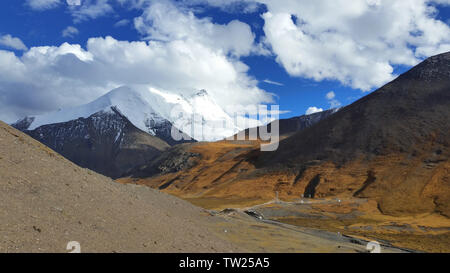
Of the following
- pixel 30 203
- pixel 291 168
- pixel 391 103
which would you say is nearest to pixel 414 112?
pixel 391 103

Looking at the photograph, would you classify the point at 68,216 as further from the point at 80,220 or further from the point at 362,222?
the point at 362,222

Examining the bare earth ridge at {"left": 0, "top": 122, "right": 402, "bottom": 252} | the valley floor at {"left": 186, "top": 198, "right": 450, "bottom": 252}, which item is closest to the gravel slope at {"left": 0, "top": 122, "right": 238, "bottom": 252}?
the bare earth ridge at {"left": 0, "top": 122, "right": 402, "bottom": 252}

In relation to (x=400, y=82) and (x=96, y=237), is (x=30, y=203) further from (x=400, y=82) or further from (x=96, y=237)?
(x=400, y=82)

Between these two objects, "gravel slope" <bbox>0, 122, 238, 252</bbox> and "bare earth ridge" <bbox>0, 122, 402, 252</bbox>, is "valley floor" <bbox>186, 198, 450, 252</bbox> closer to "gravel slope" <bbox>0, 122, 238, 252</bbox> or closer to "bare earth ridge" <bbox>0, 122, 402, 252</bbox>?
"bare earth ridge" <bbox>0, 122, 402, 252</bbox>

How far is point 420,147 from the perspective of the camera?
162 feet

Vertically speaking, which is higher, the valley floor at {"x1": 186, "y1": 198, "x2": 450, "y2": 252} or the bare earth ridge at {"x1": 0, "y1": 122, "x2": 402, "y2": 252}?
the bare earth ridge at {"x1": 0, "y1": 122, "x2": 402, "y2": 252}
